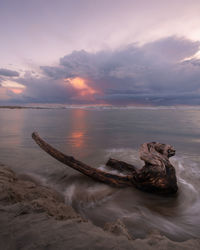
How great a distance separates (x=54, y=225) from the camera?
1489 mm

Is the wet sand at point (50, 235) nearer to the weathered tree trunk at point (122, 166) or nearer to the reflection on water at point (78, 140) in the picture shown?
the weathered tree trunk at point (122, 166)

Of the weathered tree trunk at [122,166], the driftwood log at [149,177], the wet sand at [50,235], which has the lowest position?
the weathered tree trunk at [122,166]

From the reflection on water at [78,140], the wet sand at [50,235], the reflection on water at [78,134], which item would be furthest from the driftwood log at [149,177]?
the reflection on water at [78,134]

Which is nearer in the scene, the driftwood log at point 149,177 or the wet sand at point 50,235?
the wet sand at point 50,235

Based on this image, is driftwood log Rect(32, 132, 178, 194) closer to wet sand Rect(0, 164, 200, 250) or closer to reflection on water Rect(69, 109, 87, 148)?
wet sand Rect(0, 164, 200, 250)

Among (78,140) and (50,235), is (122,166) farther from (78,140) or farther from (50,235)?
(78,140)

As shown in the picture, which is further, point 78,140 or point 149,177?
point 78,140

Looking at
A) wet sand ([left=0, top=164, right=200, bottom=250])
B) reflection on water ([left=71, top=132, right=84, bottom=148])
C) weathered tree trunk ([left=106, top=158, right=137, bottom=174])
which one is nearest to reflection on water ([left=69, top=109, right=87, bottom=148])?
reflection on water ([left=71, top=132, right=84, bottom=148])

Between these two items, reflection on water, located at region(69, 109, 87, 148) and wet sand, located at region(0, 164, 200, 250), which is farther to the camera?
reflection on water, located at region(69, 109, 87, 148)

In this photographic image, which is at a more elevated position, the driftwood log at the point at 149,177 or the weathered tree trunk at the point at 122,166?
the driftwood log at the point at 149,177

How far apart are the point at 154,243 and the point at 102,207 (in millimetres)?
1543

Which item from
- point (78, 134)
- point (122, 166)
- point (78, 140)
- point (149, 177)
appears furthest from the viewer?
point (78, 134)

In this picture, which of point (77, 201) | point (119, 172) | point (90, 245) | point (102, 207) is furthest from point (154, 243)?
point (119, 172)

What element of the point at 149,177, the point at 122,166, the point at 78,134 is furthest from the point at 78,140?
the point at 149,177
